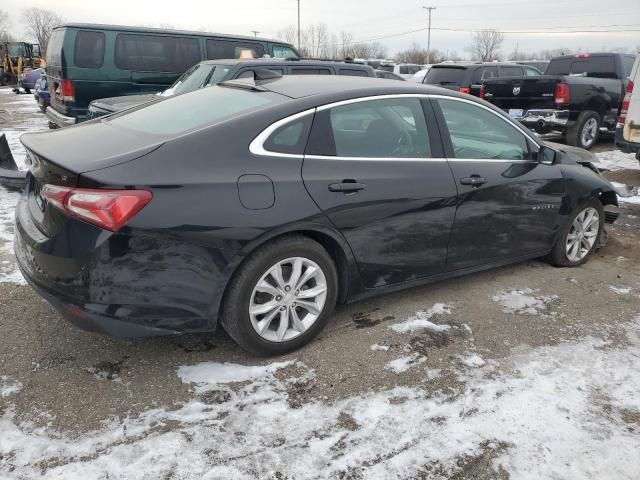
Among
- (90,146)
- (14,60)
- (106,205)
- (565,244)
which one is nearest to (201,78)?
(90,146)

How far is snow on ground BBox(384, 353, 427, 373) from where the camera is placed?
10.1 ft

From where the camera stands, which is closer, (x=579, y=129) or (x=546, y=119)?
(x=546, y=119)

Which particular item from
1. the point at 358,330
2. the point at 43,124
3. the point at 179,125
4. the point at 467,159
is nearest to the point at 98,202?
the point at 179,125

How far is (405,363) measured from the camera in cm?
312

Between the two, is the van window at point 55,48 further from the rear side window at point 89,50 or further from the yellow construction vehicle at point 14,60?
the yellow construction vehicle at point 14,60

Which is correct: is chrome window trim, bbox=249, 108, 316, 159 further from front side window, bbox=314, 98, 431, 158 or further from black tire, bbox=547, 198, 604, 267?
black tire, bbox=547, 198, 604, 267

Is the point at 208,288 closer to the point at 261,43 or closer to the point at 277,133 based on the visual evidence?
the point at 277,133

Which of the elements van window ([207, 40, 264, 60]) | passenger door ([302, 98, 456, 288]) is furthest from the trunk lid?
passenger door ([302, 98, 456, 288])

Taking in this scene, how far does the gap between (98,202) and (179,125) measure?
0.82 meters

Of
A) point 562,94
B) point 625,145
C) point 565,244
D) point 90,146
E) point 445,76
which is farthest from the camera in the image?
point 445,76

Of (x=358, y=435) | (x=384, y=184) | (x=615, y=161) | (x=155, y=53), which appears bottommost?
(x=358, y=435)

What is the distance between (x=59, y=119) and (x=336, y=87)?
6.69 m

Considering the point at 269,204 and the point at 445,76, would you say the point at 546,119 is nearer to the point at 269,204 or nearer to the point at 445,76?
the point at 445,76

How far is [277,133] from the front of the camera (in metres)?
3.01
